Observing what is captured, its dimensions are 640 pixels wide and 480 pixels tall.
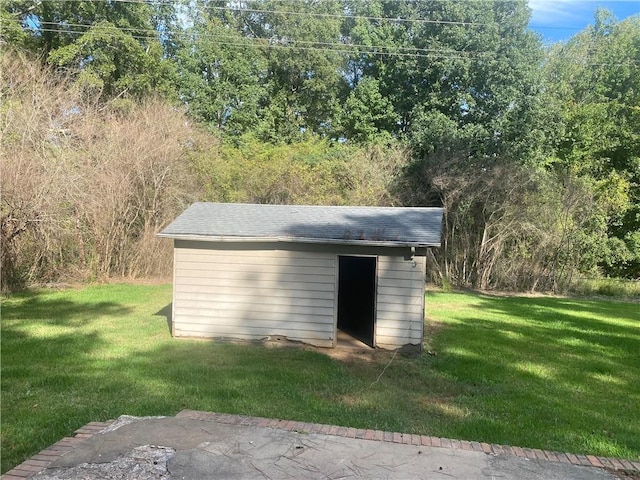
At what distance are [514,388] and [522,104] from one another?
14.3 m

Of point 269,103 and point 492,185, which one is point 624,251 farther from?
point 269,103

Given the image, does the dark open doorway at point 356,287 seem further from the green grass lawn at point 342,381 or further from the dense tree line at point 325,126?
the dense tree line at point 325,126

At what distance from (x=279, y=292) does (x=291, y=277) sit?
1.02ft

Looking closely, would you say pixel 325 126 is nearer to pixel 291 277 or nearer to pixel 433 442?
pixel 291 277

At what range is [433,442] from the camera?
11.3ft

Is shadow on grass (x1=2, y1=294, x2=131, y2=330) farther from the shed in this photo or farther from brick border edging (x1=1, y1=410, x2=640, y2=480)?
brick border edging (x1=1, y1=410, x2=640, y2=480)

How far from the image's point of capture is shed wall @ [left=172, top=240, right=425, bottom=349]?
7246 mm

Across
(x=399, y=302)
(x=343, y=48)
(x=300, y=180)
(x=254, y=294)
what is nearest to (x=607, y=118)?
(x=343, y=48)

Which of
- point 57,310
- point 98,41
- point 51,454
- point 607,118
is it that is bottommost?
point 57,310

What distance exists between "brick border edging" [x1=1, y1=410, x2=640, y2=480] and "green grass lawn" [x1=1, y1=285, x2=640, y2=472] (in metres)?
0.32

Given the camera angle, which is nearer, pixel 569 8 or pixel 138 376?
pixel 138 376

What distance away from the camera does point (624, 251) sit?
16438 millimetres

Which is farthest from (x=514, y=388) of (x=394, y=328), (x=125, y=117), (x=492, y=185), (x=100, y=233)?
(x=125, y=117)

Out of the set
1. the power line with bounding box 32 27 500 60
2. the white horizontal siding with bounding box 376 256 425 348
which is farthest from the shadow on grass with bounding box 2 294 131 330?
the power line with bounding box 32 27 500 60
